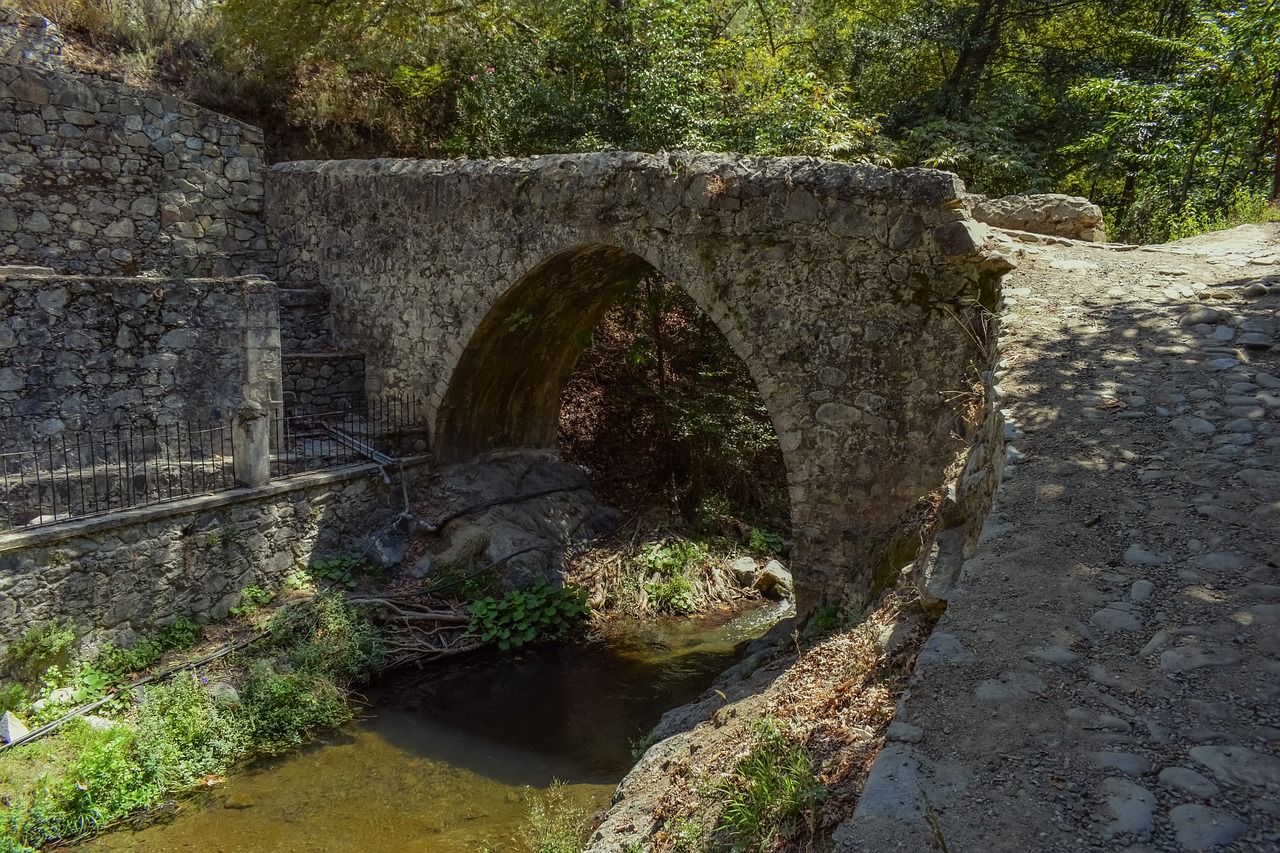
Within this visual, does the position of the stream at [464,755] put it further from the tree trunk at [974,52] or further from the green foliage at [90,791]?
the tree trunk at [974,52]

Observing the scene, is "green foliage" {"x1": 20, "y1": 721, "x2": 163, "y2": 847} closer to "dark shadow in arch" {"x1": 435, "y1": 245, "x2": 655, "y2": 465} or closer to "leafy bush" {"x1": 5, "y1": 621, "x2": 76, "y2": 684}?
"leafy bush" {"x1": 5, "y1": 621, "x2": 76, "y2": 684}

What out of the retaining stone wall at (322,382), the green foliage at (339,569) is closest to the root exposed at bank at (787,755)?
the green foliage at (339,569)

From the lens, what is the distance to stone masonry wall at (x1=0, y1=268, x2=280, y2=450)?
24.5 ft

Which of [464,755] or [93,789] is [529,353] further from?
[93,789]

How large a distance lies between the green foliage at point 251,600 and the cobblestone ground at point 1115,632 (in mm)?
6667

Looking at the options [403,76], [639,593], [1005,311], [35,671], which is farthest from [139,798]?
[403,76]

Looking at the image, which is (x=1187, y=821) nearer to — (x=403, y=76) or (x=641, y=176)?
(x=641, y=176)

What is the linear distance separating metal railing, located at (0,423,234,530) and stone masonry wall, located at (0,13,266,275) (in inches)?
128

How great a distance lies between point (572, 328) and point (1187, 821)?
907 cm

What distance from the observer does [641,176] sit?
7.92 m

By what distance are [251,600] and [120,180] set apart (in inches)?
209

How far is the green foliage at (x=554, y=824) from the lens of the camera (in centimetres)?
525

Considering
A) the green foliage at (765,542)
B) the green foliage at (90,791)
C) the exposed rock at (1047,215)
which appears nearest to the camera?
the green foliage at (90,791)

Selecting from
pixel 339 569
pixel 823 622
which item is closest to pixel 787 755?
pixel 823 622
